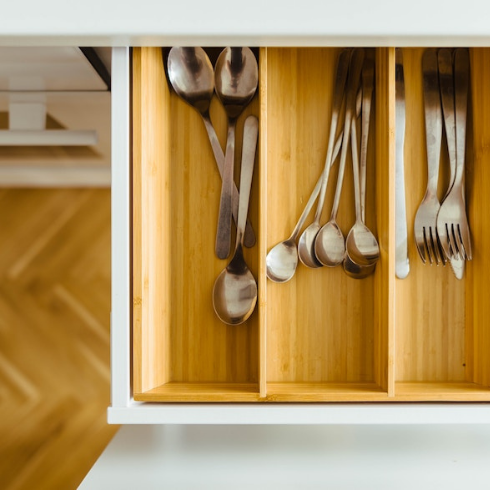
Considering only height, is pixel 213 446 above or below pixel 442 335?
below

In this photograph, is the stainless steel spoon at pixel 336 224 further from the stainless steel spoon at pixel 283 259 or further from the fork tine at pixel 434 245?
the fork tine at pixel 434 245

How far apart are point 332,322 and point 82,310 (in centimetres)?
128

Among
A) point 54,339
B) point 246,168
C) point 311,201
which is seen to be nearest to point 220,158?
point 246,168

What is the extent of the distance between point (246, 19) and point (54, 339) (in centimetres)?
160

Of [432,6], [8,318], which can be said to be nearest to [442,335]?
[432,6]

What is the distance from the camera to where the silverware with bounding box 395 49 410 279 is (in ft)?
3.08

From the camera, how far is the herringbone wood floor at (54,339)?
1999 mm

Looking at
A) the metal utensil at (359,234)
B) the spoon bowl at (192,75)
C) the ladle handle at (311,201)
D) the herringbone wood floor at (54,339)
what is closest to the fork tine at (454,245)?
the metal utensil at (359,234)

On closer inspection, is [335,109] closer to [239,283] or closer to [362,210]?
[362,210]

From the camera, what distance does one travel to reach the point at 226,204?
0.95 m

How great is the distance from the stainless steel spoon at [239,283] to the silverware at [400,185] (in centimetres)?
24

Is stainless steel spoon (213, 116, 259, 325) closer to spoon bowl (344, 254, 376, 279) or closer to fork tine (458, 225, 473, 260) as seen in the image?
spoon bowl (344, 254, 376, 279)

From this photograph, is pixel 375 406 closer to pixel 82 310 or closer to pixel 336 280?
pixel 336 280

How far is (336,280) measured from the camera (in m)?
0.97
